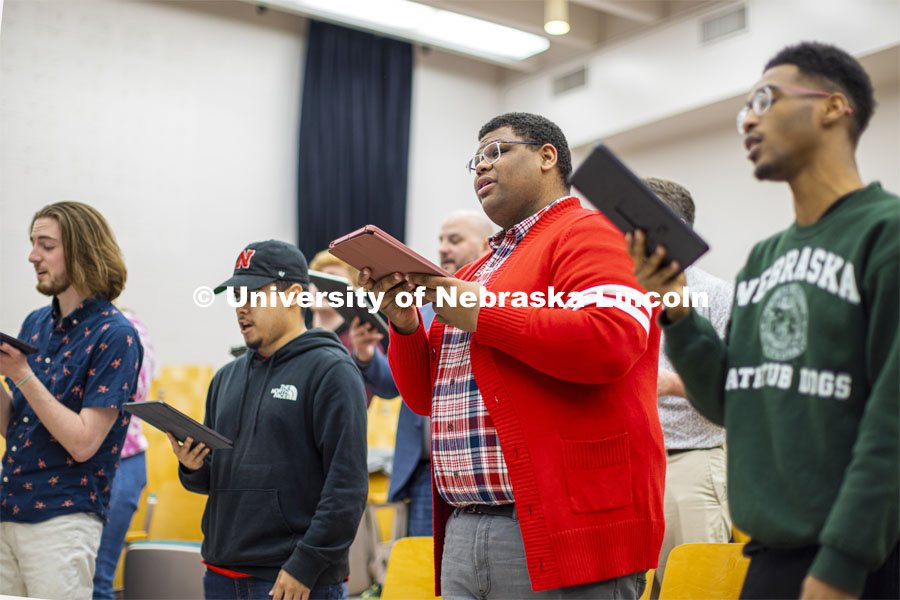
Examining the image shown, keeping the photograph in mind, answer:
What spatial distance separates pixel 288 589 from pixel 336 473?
0.30 meters

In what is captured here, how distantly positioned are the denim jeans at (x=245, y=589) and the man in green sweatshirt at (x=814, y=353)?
1229mm

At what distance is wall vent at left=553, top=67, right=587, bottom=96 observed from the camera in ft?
23.1

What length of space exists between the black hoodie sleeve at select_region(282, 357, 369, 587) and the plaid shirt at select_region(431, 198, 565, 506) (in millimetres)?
405

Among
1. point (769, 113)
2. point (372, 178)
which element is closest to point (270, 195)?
point (372, 178)

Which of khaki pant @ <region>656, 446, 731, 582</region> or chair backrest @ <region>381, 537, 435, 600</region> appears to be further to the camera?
khaki pant @ <region>656, 446, 731, 582</region>

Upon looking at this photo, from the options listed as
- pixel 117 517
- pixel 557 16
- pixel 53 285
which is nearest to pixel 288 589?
pixel 53 285

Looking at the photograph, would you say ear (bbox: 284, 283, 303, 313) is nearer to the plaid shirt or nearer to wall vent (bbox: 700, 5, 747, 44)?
the plaid shirt

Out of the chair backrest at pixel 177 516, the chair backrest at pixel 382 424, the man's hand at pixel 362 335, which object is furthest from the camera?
the chair backrest at pixel 382 424

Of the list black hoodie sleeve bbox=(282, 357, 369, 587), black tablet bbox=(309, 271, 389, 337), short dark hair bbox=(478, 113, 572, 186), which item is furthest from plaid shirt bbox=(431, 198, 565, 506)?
black tablet bbox=(309, 271, 389, 337)

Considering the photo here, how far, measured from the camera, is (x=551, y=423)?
1569 mm

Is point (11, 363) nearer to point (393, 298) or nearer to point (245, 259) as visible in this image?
point (245, 259)

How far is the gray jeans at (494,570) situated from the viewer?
5.06 ft

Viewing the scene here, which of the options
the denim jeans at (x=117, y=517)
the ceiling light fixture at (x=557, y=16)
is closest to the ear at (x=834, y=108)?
the denim jeans at (x=117, y=517)

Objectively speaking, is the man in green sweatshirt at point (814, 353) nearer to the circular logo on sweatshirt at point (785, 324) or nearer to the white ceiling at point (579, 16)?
the circular logo on sweatshirt at point (785, 324)
